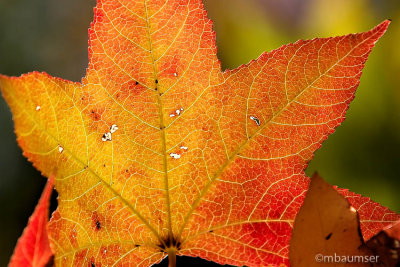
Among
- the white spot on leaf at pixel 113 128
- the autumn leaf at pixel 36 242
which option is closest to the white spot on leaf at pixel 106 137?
the white spot on leaf at pixel 113 128

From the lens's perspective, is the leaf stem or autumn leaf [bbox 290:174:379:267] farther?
the leaf stem

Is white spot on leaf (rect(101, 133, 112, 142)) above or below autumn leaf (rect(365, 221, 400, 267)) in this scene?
above

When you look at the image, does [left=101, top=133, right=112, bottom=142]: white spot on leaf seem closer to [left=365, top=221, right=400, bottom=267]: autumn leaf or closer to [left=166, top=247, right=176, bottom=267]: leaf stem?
[left=166, top=247, right=176, bottom=267]: leaf stem

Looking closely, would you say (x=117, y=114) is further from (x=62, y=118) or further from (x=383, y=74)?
(x=383, y=74)

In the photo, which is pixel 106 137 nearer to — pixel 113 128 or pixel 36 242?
pixel 113 128

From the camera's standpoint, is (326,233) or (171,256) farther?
(171,256)

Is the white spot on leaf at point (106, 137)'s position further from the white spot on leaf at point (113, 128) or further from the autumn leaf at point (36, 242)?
the autumn leaf at point (36, 242)

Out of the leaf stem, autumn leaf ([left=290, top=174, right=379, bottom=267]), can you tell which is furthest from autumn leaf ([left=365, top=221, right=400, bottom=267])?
the leaf stem

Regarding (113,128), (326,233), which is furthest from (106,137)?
(326,233)

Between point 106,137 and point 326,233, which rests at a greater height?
point 106,137
